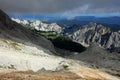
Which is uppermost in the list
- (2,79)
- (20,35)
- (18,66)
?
Answer: (20,35)

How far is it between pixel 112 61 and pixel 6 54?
292 ft

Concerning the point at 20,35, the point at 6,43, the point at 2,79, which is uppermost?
the point at 20,35

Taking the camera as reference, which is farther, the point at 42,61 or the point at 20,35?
the point at 20,35

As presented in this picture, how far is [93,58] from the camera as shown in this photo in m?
192

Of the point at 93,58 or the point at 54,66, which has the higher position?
the point at 93,58

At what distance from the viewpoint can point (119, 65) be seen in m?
170

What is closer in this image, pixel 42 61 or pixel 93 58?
pixel 42 61

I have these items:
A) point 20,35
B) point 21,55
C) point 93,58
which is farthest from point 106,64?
point 21,55

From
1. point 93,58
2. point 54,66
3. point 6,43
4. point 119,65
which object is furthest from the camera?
point 93,58

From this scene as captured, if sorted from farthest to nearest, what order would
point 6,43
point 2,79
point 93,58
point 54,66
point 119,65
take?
point 93,58
point 119,65
point 6,43
point 54,66
point 2,79

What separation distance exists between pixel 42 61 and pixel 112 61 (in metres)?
78.5

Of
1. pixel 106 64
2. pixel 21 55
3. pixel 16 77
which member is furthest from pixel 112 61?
pixel 16 77

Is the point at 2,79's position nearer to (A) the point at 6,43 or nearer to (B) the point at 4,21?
(A) the point at 6,43

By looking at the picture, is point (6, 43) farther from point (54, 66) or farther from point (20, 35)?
point (20, 35)
